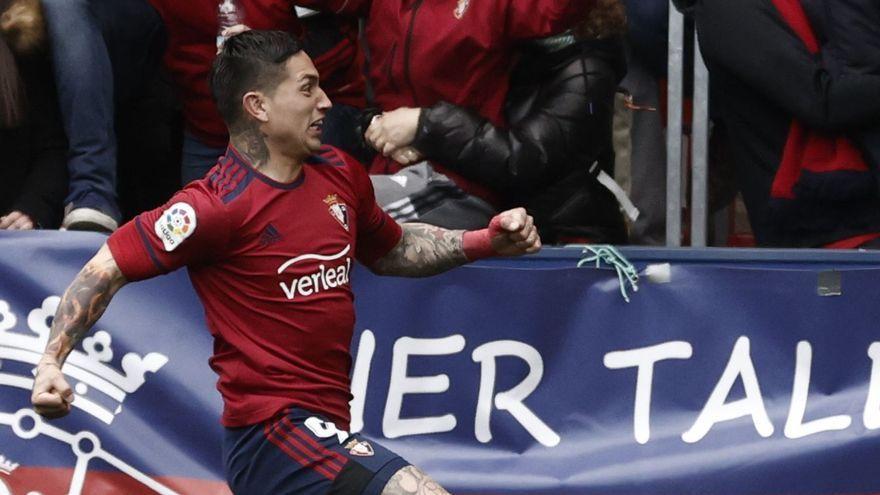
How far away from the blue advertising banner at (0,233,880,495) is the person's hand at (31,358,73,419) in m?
1.37

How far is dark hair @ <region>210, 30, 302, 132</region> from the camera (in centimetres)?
502

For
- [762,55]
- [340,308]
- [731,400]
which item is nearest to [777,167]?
[762,55]

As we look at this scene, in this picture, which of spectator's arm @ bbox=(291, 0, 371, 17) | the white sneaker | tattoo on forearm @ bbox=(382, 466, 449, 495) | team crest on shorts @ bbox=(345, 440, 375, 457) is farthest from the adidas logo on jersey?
spectator's arm @ bbox=(291, 0, 371, 17)

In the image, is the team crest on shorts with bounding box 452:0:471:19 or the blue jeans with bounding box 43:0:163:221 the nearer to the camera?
the team crest on shorts with bounding box 452:0:471:19

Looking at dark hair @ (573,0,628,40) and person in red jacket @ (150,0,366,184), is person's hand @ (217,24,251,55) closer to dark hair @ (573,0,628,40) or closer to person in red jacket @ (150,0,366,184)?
person in red jacket @ (150,0,366,184)

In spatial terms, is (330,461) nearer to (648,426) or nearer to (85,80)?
(648,426)

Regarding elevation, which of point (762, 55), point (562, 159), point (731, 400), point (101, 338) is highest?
point (762, 55)

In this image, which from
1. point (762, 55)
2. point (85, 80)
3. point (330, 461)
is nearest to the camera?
point (330, 461)

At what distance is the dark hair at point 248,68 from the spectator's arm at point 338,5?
116 cm

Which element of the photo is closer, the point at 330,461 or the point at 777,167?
the point at 330,461

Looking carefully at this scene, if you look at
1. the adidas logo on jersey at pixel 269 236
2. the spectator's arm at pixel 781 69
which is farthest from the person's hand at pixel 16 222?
the spectator's arm at pixel 781 69

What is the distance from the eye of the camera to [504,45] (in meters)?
6.05

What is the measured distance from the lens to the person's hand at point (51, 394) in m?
4.43

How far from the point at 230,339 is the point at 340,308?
309mm
